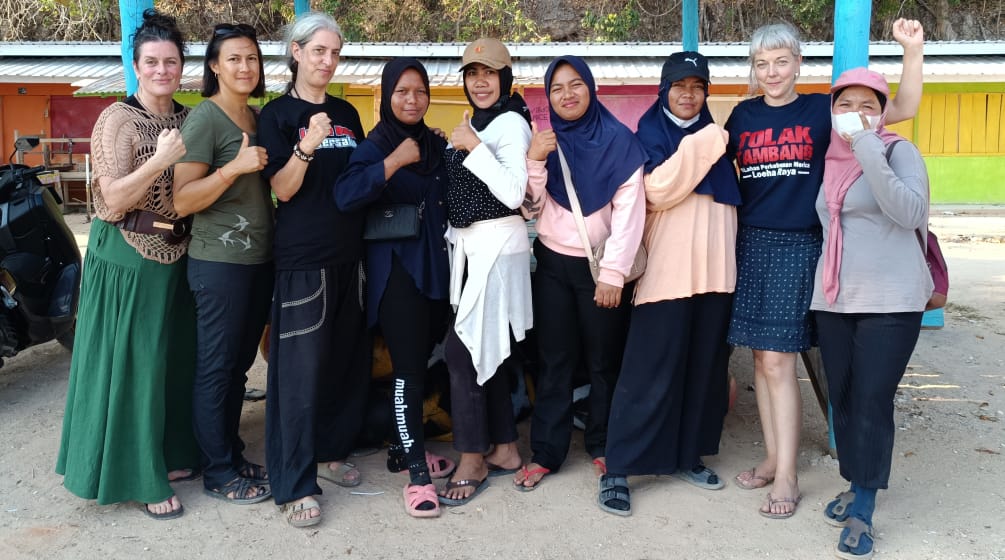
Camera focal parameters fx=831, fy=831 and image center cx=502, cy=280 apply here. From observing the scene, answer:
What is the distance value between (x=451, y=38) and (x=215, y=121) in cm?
1559

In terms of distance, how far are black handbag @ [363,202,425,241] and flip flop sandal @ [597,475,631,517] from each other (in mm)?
1200

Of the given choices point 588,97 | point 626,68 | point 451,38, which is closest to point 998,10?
point 626,68

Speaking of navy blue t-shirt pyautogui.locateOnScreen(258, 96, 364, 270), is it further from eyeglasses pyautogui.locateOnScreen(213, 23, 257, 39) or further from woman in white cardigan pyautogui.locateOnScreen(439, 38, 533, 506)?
woman in white cardigan pyautogui.locateOnScreen(439, 38, 533, 506)

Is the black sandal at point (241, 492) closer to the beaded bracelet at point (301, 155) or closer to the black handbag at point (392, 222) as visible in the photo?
the black handbag at point (392, 222)

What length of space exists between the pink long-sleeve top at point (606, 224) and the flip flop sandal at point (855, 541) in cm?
112

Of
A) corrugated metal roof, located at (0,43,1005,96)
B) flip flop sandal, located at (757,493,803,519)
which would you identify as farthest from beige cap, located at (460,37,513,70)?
corrugated metal roof, located at (0,43,1005,96)

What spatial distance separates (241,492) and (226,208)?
108 cm

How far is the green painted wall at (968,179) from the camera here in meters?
13.9

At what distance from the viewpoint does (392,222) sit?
309cm

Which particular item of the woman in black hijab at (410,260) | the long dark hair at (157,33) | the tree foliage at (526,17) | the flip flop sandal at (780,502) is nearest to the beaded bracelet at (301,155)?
the woman in black hijab at (410,260)

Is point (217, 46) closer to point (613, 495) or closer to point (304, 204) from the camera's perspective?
point (304, 204)

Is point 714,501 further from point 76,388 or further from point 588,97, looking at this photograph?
point 76,388

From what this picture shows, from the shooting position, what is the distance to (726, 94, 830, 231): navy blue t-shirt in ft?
9.61

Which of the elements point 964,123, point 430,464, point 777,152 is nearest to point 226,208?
point 430,464
